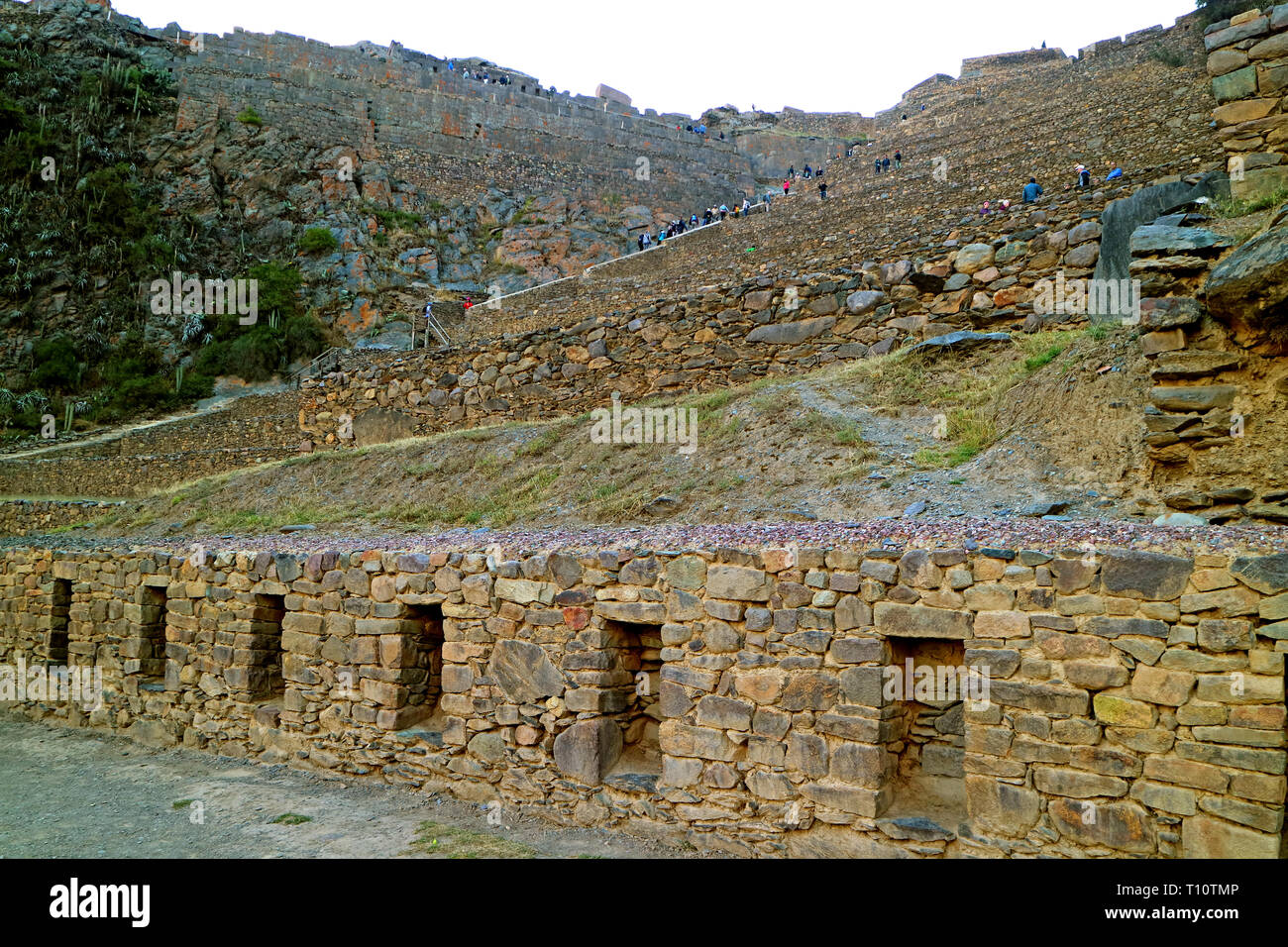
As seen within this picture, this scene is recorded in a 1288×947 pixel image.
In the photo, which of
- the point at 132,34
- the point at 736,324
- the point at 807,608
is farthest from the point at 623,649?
the point at 132,34

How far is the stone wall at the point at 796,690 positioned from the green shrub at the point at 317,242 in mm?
28214

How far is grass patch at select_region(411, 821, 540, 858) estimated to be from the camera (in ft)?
19.7

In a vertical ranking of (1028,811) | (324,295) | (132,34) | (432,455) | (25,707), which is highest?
(132,34)

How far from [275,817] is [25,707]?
6655mm

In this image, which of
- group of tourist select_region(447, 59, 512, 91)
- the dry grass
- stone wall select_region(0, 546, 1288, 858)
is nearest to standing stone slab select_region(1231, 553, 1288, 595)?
stone wall select_region(0, 546, 1288, 858)

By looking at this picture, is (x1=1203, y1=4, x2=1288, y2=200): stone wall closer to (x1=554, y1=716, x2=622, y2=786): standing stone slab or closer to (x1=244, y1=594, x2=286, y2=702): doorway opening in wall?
(x1=554, y1=716, x2=622, y2=786): standing stone slab

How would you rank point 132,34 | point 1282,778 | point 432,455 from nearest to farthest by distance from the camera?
point 1282,778, point 432,455, point 132,34

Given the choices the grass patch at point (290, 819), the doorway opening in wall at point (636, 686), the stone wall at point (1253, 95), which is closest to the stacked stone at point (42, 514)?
the grass patch at point (290, 819)

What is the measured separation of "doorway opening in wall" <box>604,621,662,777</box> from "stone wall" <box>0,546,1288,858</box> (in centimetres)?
2

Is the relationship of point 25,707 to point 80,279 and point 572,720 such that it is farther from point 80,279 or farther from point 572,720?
point 80,279

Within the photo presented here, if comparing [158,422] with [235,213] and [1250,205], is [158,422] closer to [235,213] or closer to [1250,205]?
[235,213]

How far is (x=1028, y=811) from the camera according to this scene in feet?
14.9

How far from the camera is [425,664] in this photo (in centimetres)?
794

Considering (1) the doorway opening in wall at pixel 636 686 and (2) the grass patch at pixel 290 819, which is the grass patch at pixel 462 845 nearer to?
(1) the doorway opening in wall at pixel 636 686
